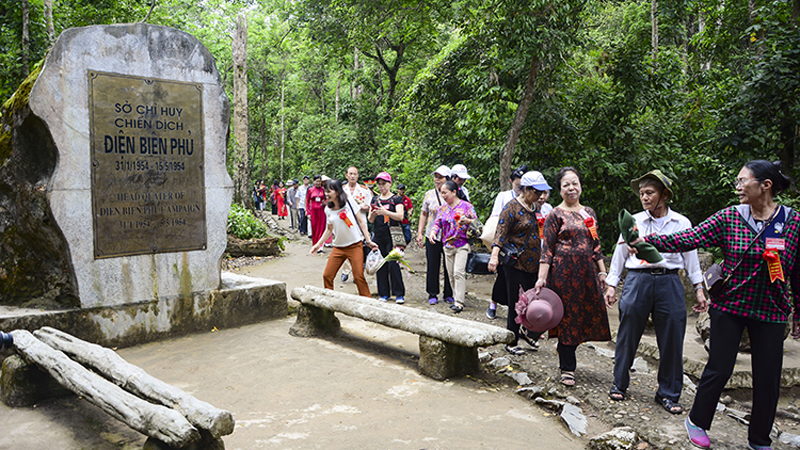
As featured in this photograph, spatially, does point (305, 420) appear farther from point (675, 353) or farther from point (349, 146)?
point (349, 146)

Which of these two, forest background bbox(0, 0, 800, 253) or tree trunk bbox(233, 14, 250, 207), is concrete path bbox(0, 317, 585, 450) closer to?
forest background bbox(0, 0, 800, 253)

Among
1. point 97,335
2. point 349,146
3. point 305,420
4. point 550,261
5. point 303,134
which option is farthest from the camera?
point 303,134

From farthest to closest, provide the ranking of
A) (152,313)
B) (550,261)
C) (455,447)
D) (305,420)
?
(152,313), (550,261), (305,420), (455,447)

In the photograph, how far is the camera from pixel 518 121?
8.91m

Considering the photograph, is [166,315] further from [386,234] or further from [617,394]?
[617,394]

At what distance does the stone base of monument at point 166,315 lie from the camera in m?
4.75

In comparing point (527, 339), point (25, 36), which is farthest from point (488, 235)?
point (25, 36)

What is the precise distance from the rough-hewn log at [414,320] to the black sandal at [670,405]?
3.87ft

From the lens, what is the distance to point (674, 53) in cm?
980

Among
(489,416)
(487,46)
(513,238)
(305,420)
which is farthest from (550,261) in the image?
(487,46)

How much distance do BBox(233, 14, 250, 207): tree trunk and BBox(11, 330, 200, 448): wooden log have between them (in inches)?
514

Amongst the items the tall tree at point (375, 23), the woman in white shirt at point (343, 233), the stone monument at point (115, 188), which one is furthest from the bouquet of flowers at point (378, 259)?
the tall tree at point (375, 23)

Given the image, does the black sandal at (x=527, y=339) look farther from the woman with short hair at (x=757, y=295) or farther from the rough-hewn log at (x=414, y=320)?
the woman with short hair at (x=757, y=295)

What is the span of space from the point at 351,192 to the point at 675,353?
229 inches
